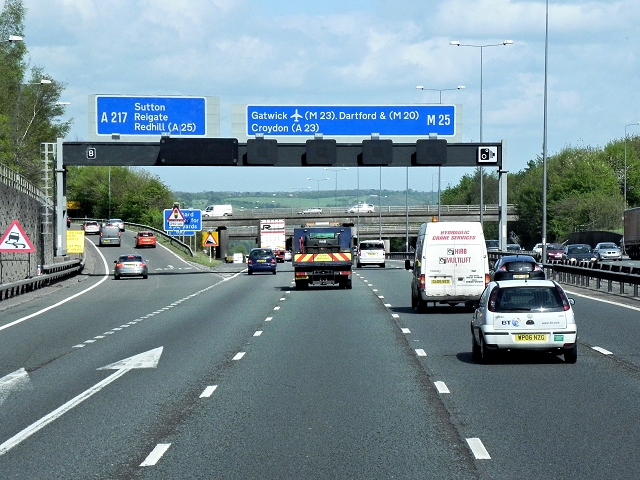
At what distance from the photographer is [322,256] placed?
46562 millimetres

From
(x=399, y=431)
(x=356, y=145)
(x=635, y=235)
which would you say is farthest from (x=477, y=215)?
(x=399, y=431)

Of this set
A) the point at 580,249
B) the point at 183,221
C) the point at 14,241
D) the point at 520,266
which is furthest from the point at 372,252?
the point at 14,241

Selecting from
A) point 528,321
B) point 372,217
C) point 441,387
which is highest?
point 372,217

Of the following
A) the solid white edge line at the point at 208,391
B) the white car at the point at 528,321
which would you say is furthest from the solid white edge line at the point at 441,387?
the solid white edge line at the point at 208,391

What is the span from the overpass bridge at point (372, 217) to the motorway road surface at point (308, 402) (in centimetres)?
9064

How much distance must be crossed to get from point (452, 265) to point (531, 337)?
13.9 meters

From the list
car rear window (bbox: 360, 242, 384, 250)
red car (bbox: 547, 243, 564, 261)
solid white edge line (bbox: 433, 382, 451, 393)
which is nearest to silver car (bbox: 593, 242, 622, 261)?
red car (bbox: 547, 243, 564, 261)

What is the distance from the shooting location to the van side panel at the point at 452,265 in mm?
31703

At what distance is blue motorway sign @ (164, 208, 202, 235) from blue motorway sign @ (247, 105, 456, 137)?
82.8ft

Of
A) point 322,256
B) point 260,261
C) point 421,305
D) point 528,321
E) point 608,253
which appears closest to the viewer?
point 528,321

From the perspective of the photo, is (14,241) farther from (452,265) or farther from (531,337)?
(531,337)

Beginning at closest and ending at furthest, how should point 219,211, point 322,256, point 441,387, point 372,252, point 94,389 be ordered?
point 441,387, point 94,389, point 322,256, point 372,252, point 219,211

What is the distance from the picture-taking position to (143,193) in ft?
592

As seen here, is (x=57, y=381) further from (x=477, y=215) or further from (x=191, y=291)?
(x=477, y=215)
